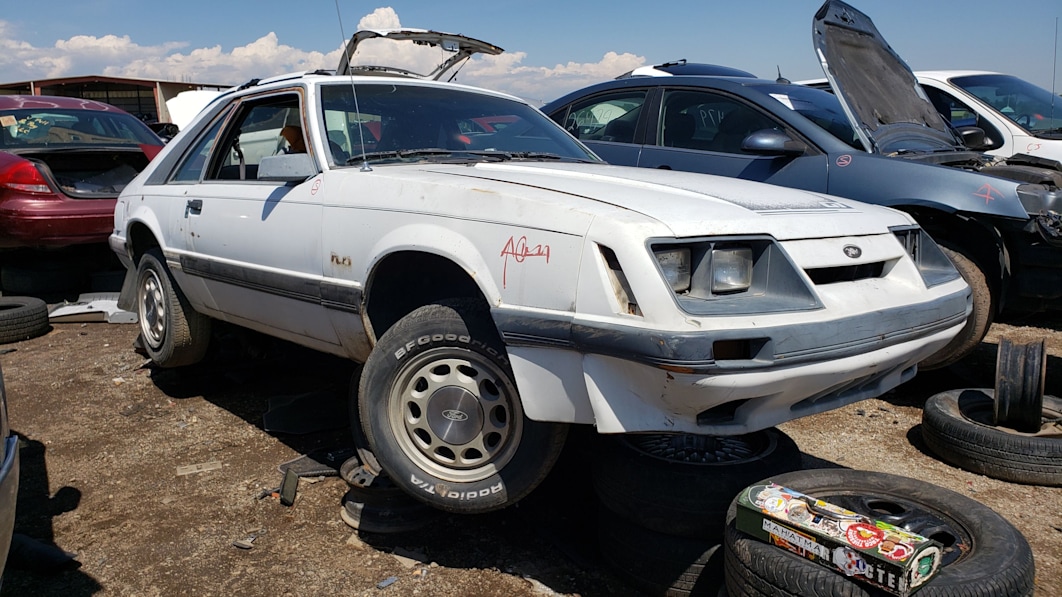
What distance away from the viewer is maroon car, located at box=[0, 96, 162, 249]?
6539 mm

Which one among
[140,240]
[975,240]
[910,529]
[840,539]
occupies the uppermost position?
[140,240]

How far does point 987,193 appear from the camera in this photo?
4.37 meters

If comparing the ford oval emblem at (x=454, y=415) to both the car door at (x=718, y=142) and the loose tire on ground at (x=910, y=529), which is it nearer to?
the loose tire on ground at (x=910, y=529)

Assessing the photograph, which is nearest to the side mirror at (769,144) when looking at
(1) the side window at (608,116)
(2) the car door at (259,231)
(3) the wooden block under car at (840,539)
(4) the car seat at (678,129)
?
(4) the car seat at (678,129)

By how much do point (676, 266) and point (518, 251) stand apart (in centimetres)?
50

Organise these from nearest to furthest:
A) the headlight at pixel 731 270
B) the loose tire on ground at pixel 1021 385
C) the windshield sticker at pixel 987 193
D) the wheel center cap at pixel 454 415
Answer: the headlight at pixel 731 270 < the wheel center cap at pixel 454 415 < the loose tire on ground at pixel 1021 385 < the windshield sticker at pixel 987 193

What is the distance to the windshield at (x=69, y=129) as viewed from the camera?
7314 millimetres

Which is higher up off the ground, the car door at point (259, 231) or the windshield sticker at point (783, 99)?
the windshield sticker at point (783, 99)

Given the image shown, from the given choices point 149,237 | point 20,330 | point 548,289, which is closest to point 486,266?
point 548,289

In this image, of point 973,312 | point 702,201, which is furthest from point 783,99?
point 702,201

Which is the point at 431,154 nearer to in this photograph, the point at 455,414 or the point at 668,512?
the point at 455,414

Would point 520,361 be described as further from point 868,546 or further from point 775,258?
point 868,546

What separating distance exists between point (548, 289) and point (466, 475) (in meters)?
0.77

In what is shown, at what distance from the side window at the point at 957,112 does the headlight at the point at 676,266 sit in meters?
5.68
